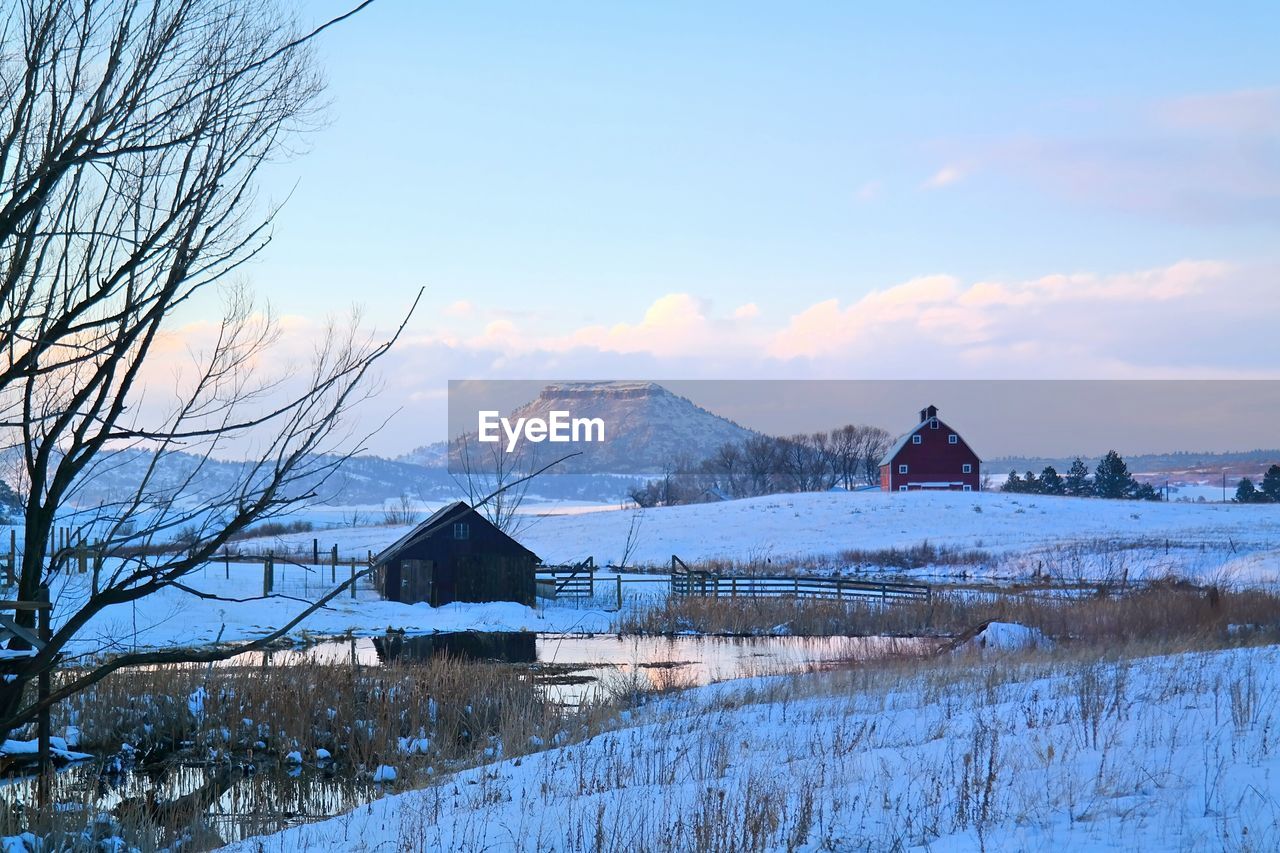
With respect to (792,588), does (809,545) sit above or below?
below

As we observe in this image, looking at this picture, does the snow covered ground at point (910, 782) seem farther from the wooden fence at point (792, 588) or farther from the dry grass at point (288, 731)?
the wooden fence at point (792, 588)

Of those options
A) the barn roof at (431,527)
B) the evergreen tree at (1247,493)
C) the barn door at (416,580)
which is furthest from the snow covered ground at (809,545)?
the evergreen tree at (1247,493)

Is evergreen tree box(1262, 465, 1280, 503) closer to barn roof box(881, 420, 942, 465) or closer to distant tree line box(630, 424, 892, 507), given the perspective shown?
barn roof box(881, 420, 942, 465)

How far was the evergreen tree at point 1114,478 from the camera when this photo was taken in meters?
99.8

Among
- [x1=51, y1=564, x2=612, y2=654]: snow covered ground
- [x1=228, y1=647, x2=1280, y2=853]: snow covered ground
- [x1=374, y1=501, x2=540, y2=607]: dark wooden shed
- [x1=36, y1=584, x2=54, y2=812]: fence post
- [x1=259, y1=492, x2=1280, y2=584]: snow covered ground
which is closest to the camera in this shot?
[x1=36, y1=584, x2=54, y2=812]: fence post

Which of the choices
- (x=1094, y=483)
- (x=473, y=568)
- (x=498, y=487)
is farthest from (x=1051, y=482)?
(x=498, y=487)

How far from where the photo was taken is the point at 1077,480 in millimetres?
108750

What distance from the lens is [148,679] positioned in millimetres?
16266

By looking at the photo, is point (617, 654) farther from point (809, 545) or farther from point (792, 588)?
point (809, 545)

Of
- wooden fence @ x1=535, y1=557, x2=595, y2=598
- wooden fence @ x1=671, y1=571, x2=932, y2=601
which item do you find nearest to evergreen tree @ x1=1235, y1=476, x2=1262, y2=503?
wooden fence @ x1=671, y1=571, x2=932, y2=601

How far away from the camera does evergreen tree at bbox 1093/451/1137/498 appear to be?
9975 cm

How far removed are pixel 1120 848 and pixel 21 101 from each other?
257 inches

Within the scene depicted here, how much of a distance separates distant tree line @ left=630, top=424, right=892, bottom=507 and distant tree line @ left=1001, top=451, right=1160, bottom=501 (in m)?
23.6

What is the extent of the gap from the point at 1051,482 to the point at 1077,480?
7499 millimetres
